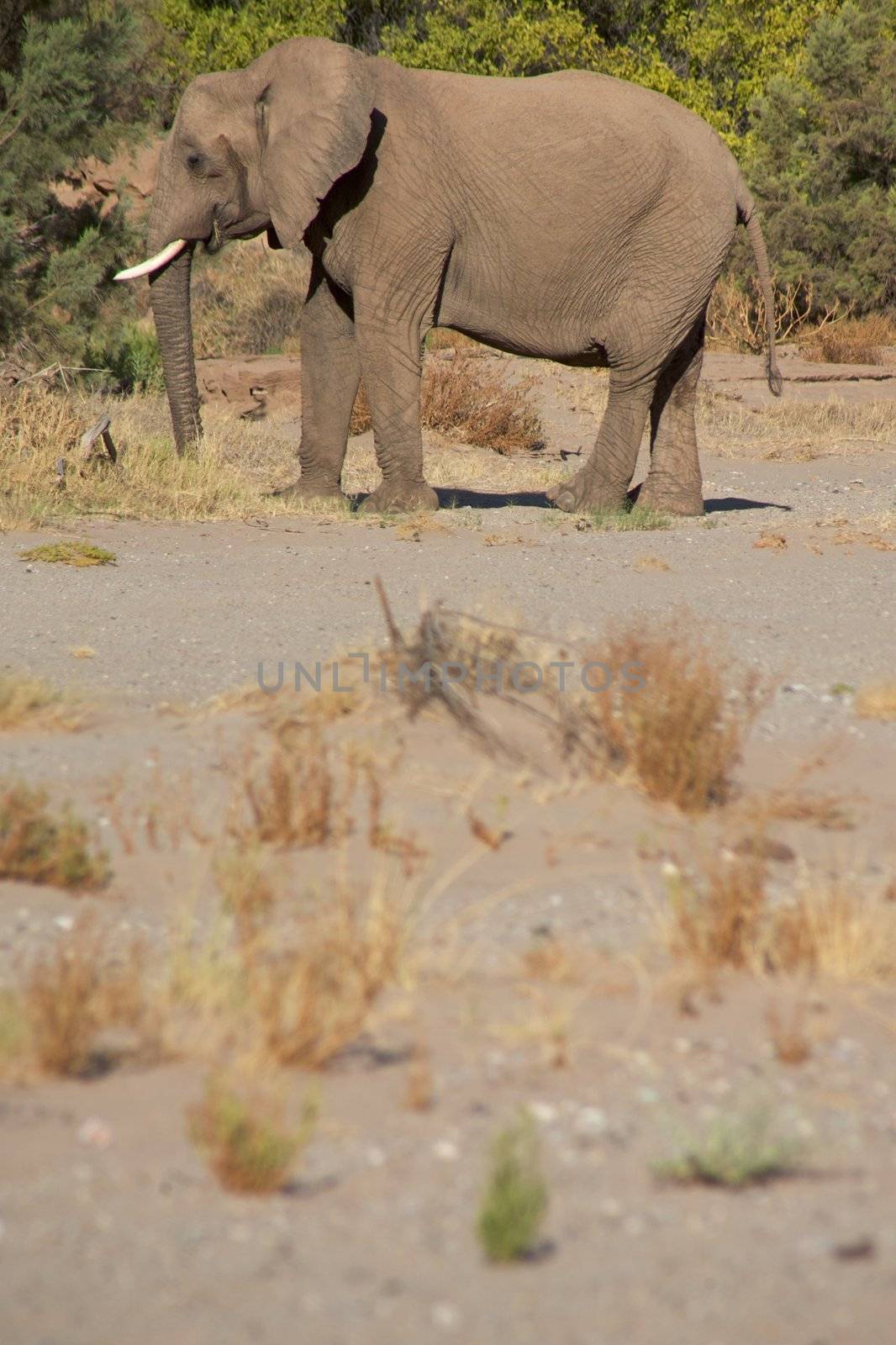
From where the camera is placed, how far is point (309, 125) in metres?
10.0

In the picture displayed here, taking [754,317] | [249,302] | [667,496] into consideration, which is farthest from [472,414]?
[754,317]

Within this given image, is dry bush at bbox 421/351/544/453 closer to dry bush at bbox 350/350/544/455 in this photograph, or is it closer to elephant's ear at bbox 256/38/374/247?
dry bush at bbox 350/350/544/455

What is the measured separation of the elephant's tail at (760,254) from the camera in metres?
11.1

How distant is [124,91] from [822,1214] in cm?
1537

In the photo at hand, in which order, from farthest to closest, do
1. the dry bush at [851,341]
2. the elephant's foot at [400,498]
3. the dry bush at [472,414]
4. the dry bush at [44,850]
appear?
the dry bush at [851,341] → the dry bush at [472,414] → the elephant's foot at [400,498] → the dry bush at [44,850]

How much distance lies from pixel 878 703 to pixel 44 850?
3.17 m

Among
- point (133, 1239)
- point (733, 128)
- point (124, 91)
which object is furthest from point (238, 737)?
point (733, 128)

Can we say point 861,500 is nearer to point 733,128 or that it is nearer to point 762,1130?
point 762,1130

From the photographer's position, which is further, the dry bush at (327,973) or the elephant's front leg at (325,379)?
the elephant's front leg at (325,379)

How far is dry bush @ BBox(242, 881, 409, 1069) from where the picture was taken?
138 inches

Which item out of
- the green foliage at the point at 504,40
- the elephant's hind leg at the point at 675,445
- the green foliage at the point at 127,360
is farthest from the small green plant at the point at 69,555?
the green foliage at the point at 504,40

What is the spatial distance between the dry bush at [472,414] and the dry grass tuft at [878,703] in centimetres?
968

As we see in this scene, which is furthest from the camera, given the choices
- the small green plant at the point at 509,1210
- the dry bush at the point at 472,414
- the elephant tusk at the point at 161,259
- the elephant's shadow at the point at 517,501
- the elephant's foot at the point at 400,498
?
the dry bush at the point at 472,414

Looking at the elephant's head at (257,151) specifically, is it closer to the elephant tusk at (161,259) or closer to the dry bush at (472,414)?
the elephant tusk at (161,259)
